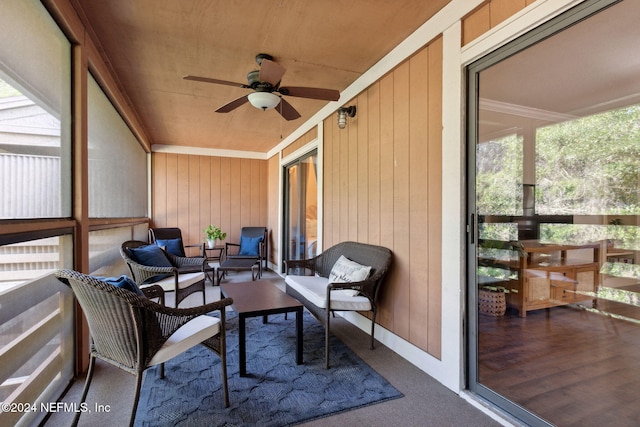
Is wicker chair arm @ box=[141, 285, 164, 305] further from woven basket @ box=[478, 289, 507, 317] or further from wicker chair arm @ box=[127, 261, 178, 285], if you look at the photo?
woven basket @ box=[478, 289, 507, 317]

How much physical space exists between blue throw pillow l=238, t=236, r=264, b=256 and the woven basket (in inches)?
174

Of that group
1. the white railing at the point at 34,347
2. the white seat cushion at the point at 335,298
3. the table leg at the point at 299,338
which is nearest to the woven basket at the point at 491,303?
the white seat cushion at the point at 335,298

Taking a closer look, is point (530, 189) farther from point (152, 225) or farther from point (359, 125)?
point (152, 225)

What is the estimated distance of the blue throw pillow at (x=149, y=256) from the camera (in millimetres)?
3234

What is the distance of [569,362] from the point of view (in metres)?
1.73

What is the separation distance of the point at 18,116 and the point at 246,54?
1.69 m

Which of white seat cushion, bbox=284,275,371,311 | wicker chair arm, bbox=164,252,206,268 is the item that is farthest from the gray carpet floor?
wicker chair arm, bbox=164,252,206,268

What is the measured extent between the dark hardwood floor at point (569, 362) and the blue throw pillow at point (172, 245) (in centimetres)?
488

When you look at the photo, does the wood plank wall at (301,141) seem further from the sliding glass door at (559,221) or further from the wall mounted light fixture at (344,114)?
the sliding glass door at (559,221)

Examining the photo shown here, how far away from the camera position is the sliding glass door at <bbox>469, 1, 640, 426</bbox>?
4.62 feet

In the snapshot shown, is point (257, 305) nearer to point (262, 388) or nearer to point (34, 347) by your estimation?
point (262, 388)

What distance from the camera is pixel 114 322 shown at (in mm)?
1579

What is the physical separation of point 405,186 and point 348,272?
94 centimetres

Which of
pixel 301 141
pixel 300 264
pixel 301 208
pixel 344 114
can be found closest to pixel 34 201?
pixel 300 264
